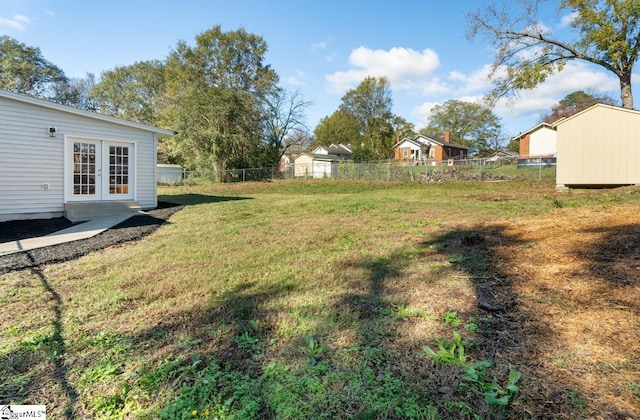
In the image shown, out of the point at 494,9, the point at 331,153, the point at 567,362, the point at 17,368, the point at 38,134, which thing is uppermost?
the point at 494,9

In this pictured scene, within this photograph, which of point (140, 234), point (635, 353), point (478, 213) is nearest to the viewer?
point (635, 353)

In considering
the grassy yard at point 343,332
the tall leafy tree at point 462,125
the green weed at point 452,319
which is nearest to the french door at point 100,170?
the grassy yard at point 343,332

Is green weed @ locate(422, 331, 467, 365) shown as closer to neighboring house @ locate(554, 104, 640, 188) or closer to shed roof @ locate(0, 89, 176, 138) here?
shed roof @ locate(0, 89, 176, 138)

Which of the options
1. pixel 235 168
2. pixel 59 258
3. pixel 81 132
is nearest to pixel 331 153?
pixel 235 168

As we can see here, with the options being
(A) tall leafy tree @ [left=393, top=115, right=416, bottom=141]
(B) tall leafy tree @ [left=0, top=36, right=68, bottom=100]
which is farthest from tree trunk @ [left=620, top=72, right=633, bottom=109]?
(B) tall leafy tree @ [left=0, top=36, right=68, bottom=100]

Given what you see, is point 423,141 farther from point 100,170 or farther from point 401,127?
point 100,170

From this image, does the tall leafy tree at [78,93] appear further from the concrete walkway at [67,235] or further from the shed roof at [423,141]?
the concrete walkway at [67,235]

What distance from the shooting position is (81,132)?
8.80 m

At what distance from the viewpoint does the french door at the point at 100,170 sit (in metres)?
8.88

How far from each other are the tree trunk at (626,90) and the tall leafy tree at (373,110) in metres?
27.7

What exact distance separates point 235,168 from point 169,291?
25192 millimetres

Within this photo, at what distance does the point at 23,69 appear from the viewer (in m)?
30.7

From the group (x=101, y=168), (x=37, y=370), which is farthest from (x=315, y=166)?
(x=37, y=370)

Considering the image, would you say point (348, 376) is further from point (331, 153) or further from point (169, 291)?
point (331, 153)
